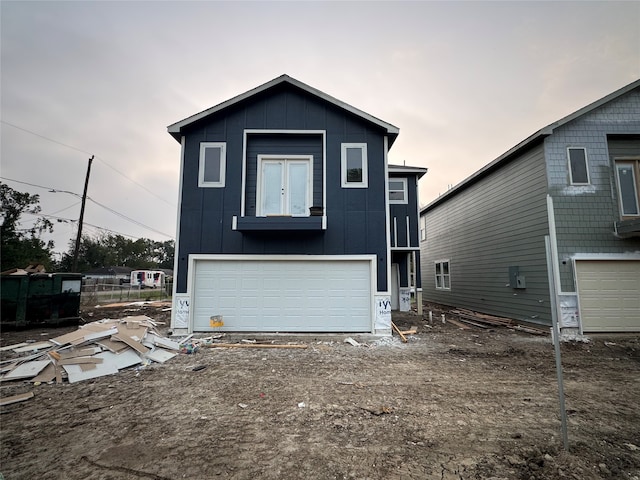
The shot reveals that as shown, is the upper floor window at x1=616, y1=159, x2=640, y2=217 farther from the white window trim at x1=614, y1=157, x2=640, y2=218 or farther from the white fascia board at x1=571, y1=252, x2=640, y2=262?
the white fascia board at x1=571, y1=252, x2=640, y2=262

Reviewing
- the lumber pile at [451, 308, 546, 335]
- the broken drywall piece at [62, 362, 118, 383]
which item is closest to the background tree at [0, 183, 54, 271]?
the broken drywall piece at [62, 362, 118, 383]

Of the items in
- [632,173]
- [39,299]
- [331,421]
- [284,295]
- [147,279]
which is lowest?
[331,421]

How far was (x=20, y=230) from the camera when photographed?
87.3 feet

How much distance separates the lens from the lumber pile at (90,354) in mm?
5082

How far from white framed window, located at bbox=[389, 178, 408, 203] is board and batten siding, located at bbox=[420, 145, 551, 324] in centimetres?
358

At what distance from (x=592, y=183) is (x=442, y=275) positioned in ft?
29.9

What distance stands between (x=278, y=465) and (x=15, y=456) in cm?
267

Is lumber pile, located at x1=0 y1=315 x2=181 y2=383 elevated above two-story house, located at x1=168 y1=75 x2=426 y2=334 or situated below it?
below

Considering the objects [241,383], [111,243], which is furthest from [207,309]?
[111,243]

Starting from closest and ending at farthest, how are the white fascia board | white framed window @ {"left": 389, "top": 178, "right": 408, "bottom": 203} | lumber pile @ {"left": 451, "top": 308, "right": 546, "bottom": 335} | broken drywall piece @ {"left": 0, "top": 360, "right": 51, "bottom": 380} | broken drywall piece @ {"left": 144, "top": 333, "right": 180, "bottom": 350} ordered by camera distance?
1. broken drywall piece @ {"left": 0, "top": 360, "right": 51, "bottom": 380}
2. broken drywall piece @ {"left": 144, "top": 333, "right": 180, "bottom": 350}
3. the white fascia board
4. lumber pile @ {"left": 451, "top": 308, "right": 546, "bottom": 335}
5. white framed window @ {"left": 389, "top": 178, "right": 408, "bottom": 203}

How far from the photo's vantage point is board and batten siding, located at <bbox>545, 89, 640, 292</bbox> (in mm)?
8641

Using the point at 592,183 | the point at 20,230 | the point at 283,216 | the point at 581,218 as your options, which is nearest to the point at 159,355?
the point at 283,216

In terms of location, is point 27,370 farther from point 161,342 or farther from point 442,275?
point 442,275

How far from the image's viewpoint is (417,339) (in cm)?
805
